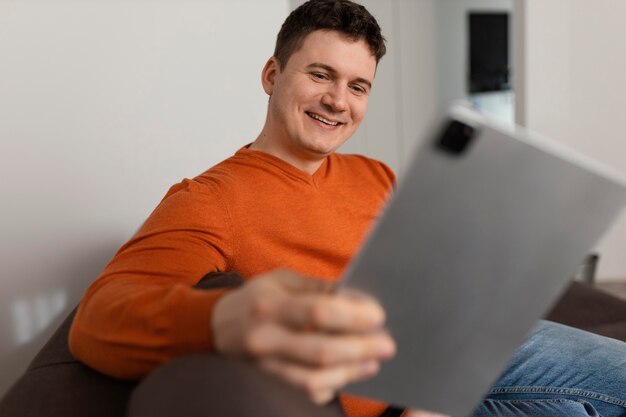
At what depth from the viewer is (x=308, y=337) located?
0.59 meters

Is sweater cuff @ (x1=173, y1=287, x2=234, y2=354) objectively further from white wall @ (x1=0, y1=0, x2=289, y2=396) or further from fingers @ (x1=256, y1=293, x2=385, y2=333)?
white wall @ (x1=0, y1=0, x2=289, y2=396)

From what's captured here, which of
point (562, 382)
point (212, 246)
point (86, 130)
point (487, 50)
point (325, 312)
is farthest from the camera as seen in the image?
point (487, 50)

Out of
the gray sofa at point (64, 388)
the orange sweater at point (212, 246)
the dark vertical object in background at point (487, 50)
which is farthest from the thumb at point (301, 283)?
the dark vertical object in background at point (487, 50)

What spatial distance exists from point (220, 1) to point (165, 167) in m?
0.59

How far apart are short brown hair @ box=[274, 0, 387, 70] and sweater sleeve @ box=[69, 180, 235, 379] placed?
1.39 feet

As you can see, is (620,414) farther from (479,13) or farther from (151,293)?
(479,13)

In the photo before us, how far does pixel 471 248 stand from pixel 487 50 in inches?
260

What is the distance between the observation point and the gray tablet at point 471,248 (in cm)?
60

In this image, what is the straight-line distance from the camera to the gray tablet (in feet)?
1.98

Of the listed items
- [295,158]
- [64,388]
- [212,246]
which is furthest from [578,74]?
[64,388]

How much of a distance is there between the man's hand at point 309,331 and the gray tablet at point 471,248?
32 millimetres

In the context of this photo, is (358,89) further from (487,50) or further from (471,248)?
(487,50)

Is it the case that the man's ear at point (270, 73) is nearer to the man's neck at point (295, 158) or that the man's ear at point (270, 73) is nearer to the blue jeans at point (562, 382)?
the man's neck at point (295, 158)

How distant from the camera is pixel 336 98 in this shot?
1.46m
